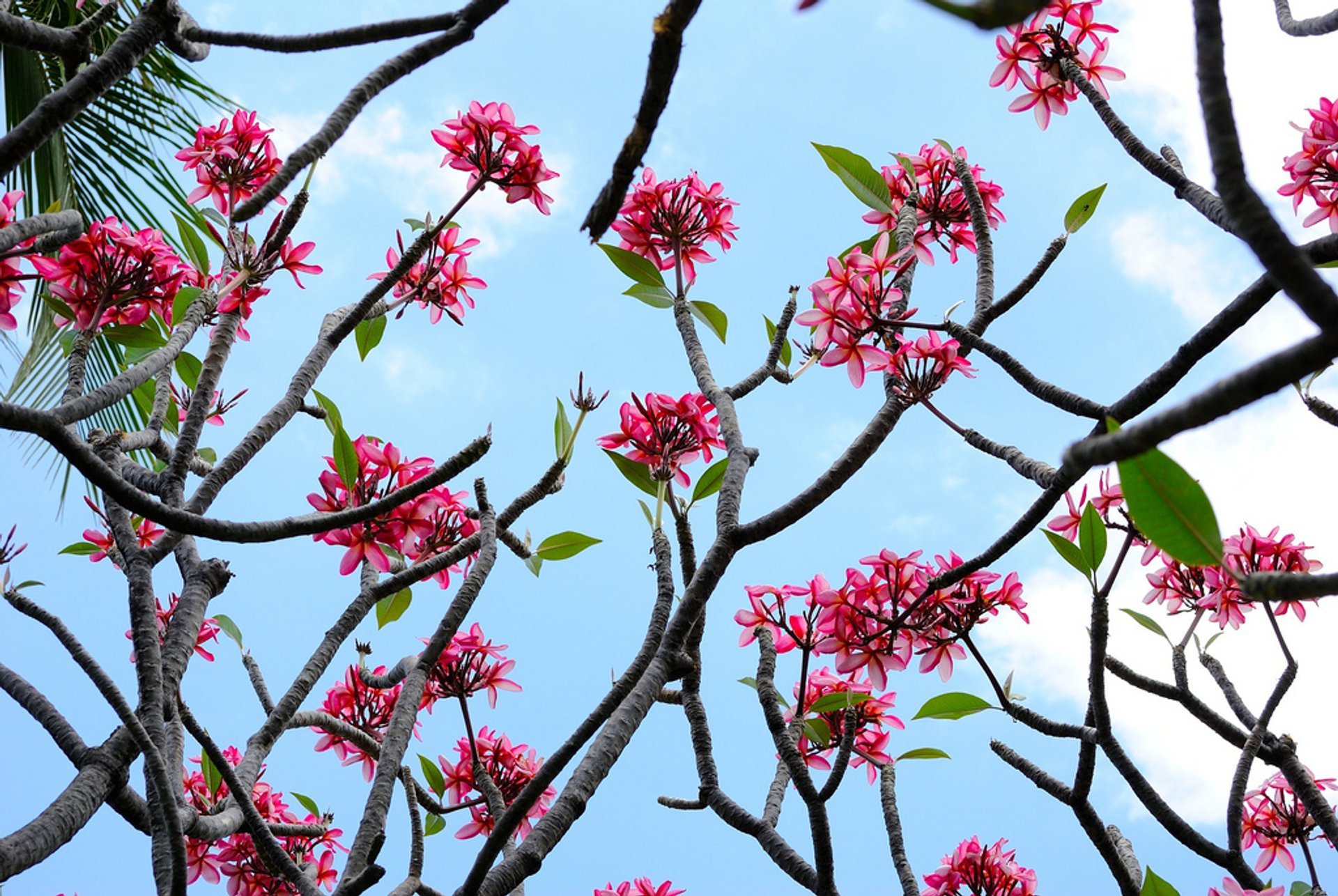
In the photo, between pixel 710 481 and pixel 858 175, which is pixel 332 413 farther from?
pixel 858 175

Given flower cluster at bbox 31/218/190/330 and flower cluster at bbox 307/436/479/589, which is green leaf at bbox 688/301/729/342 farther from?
flower cluster at bbox 31/218/190/330

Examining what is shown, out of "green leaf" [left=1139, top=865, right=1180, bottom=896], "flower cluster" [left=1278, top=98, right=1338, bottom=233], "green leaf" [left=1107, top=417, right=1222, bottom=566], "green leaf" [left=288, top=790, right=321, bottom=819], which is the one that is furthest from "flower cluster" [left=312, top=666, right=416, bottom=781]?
"flower cluster" [left=1278, top=98, right=1338, bottom=233]

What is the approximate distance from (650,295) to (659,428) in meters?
0.29

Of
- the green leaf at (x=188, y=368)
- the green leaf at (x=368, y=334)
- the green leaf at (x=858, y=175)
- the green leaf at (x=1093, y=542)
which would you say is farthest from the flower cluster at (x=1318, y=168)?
the green leaf at (x=188, y=368)

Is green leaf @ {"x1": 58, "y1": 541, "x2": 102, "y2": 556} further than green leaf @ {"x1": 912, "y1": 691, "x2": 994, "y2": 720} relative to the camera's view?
Yes

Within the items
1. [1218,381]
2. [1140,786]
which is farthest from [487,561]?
[1218,381]

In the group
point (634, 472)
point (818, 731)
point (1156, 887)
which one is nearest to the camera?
point (1156, 887)

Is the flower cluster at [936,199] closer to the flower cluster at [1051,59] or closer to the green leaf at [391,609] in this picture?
the flower cluster at [1051,59]

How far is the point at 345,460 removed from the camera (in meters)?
1.73

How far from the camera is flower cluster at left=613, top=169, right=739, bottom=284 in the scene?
204 cm

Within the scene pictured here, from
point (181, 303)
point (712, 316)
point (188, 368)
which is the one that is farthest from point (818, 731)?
point (188, 368)

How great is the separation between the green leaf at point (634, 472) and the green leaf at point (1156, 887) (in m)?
0.90

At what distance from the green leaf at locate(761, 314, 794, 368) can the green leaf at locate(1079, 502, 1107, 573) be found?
685 mm

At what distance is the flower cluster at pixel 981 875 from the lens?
1939 millimetres
